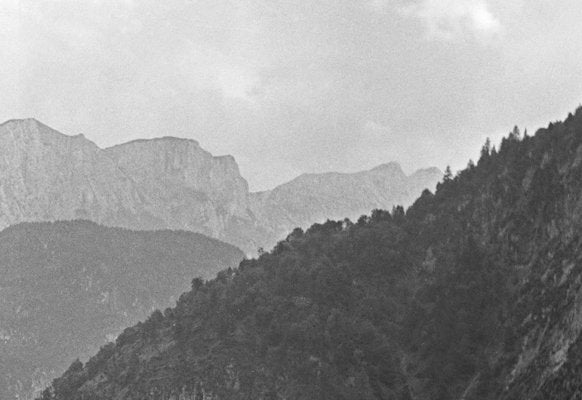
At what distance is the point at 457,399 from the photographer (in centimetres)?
19562

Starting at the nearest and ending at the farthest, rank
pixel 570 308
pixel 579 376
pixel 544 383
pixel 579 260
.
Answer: pixel 579 376 → pixel 544 383 → pixel 570 308 → pixel 579 260

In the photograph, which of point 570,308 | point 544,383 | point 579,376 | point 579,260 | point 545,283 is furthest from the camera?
point 545,283

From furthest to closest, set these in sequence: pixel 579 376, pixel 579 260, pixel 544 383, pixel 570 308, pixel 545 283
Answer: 1. pixel 545 283
2. pixel 579 260
3. pixel 570 308
4. pixel 544 383
5. pixel 579 376

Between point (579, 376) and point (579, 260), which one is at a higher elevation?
point (579, 260)

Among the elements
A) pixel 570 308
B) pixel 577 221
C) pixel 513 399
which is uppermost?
pixel 577 221

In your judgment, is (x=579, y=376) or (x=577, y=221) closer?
(x=579, y=376)

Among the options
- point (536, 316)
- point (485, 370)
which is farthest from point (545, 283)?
point (485, 370)

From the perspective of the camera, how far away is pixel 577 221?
7549 inches

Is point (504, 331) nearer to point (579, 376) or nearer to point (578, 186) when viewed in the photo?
point (578, 186)

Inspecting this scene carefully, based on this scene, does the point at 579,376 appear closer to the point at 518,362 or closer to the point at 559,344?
the point at 559,344

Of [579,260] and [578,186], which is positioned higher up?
[578,186]

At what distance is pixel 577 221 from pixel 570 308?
33.2 metres

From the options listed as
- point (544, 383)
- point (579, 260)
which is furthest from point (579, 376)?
point (579, 260)

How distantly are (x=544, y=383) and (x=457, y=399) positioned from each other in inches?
1760
